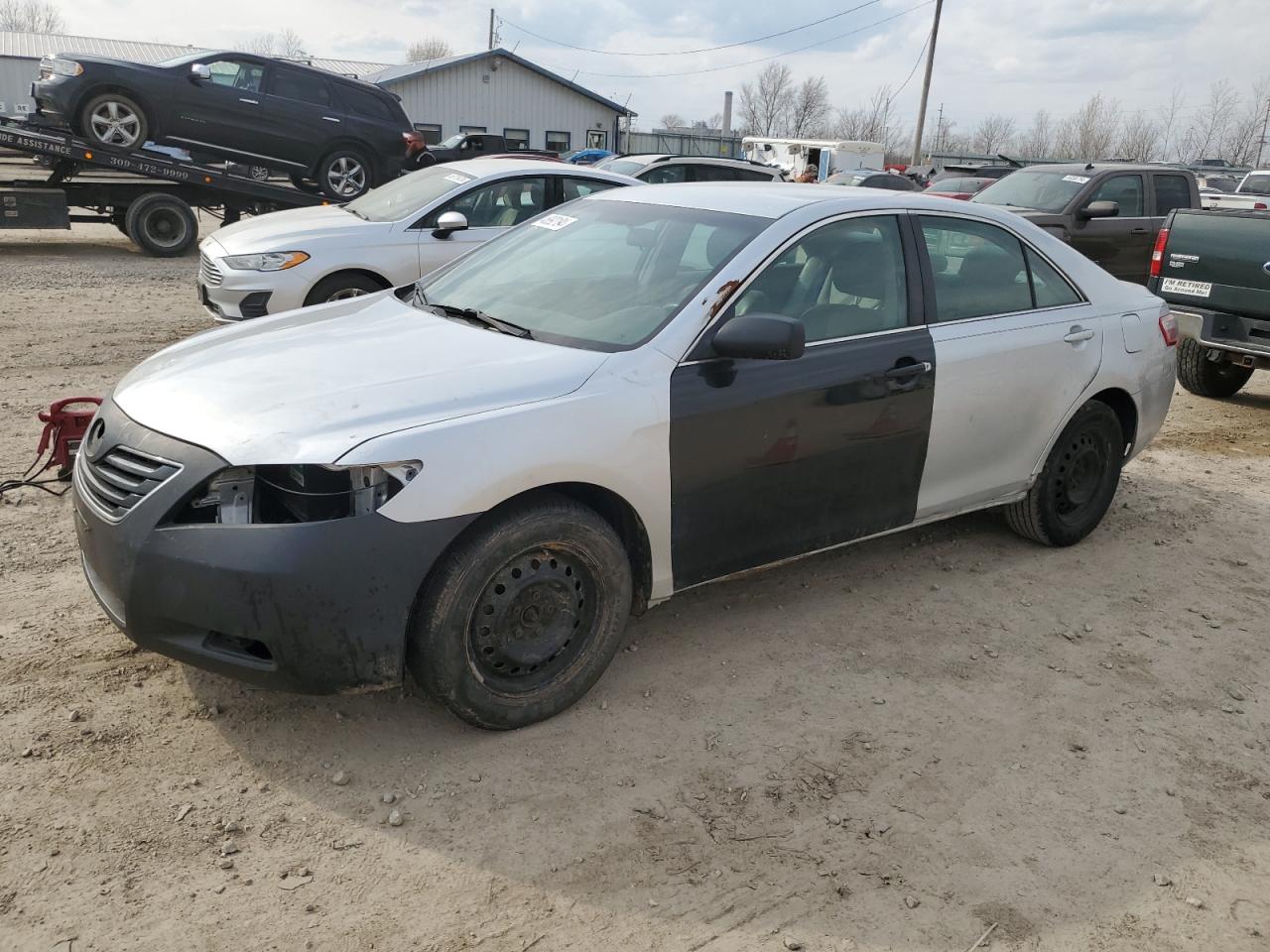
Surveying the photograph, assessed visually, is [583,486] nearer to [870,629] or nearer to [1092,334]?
[870,629]

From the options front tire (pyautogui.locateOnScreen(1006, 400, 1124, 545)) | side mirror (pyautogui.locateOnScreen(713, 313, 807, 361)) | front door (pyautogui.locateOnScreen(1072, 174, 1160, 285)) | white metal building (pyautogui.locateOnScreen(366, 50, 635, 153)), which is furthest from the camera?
white metal building (pyautogui.locateOnScreen(366, 50, 635, 153))

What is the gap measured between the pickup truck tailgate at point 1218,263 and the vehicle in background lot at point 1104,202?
3.34m

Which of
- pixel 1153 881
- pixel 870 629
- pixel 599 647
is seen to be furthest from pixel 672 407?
pixel 1153 881

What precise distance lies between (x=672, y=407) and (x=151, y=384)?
174 centimetres

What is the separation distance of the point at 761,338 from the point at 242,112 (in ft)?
41.7

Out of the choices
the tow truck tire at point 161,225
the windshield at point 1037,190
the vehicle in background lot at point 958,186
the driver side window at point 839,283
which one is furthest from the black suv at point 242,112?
the driver side window at point 839,283

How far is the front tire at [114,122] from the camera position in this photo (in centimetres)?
1304

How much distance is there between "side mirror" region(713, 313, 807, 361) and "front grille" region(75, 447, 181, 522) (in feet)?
5.82

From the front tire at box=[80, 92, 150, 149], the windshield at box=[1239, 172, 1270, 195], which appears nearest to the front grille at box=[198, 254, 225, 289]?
the front tire at box=[80, 92, 150, 149]

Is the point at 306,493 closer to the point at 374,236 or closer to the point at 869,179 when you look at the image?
the point at 374,236

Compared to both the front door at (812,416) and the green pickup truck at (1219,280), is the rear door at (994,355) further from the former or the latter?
the green pickup truck at (1219,280)

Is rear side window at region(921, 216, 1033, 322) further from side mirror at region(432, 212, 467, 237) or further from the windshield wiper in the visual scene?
side mirror at region(432, 212, 467, 237)

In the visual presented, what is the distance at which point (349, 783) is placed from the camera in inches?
123

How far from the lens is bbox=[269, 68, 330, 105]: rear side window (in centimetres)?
1409
